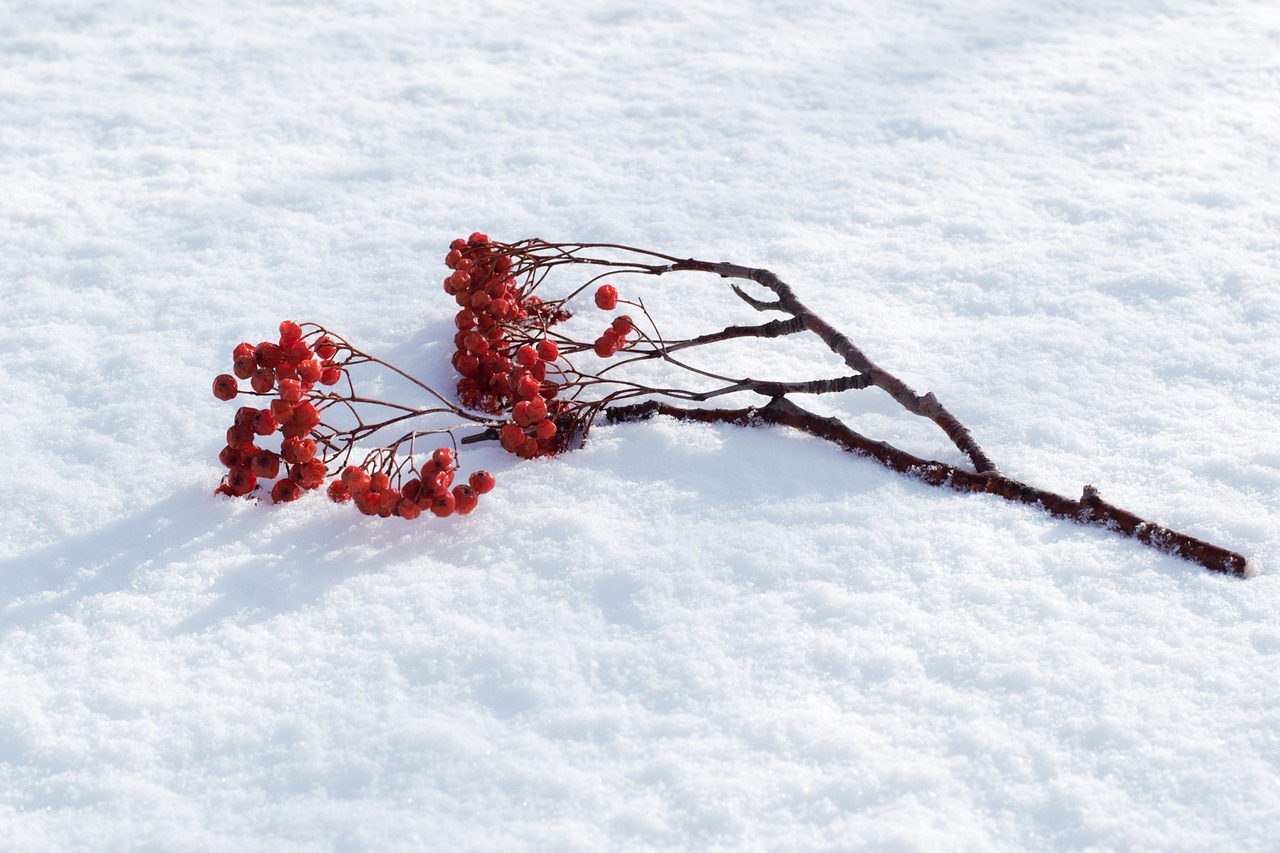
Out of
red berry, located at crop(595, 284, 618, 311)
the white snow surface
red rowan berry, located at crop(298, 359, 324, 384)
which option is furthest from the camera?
red berry, located at crop(595, 284, 618, 311)

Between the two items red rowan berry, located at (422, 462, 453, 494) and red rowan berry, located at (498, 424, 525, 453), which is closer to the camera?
red rowan berry, located at (422, 462, 453, 494)

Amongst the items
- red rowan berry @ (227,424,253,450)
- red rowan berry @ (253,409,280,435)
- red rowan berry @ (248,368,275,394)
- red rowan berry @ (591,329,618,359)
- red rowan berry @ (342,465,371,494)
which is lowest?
red rowan berry @ (342,465,371,494)

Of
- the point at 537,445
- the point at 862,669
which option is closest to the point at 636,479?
the point at 537,445

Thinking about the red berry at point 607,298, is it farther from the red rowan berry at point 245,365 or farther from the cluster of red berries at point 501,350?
the red rowan berry at point 245,365

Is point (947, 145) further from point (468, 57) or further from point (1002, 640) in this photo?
point (1002, 640)

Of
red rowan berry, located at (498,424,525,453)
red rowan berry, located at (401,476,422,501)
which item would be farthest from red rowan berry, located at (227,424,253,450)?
red rowan berry, located at (498,424,525,453)

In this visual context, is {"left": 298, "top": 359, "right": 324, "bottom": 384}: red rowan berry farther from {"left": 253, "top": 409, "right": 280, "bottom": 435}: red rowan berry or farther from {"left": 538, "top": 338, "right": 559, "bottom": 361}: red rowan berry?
{"left": 538, "top": 338, "right": 559, "bottom": 361}: red rowan berry

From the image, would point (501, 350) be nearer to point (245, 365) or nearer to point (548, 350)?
point (548, 350)

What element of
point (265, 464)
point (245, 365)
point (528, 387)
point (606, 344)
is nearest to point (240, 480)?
point (265, 464)

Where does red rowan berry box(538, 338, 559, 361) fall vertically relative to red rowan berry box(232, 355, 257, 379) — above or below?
above

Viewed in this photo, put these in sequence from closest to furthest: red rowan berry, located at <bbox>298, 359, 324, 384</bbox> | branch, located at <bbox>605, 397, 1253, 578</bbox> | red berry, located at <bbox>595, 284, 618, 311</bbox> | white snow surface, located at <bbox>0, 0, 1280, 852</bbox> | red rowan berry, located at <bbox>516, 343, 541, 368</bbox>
→ white snow surface, located at <bbox>0, 0, 1280, 852</bbox>, branch, located at <bbox>605, 397, 1253, 578</bbox>, red rowan berry, located at <bbox>298, 359, 324, 384</bbox>, red rowan berry, located at <bbox>516, 343, 541, 368</bbox>, red berry, located at <bbox>595, 284, 618, 311</bbox>

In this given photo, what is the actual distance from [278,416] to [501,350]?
35 centimetres

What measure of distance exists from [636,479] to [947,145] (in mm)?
1212

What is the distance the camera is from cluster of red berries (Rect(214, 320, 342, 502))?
1.49 m
